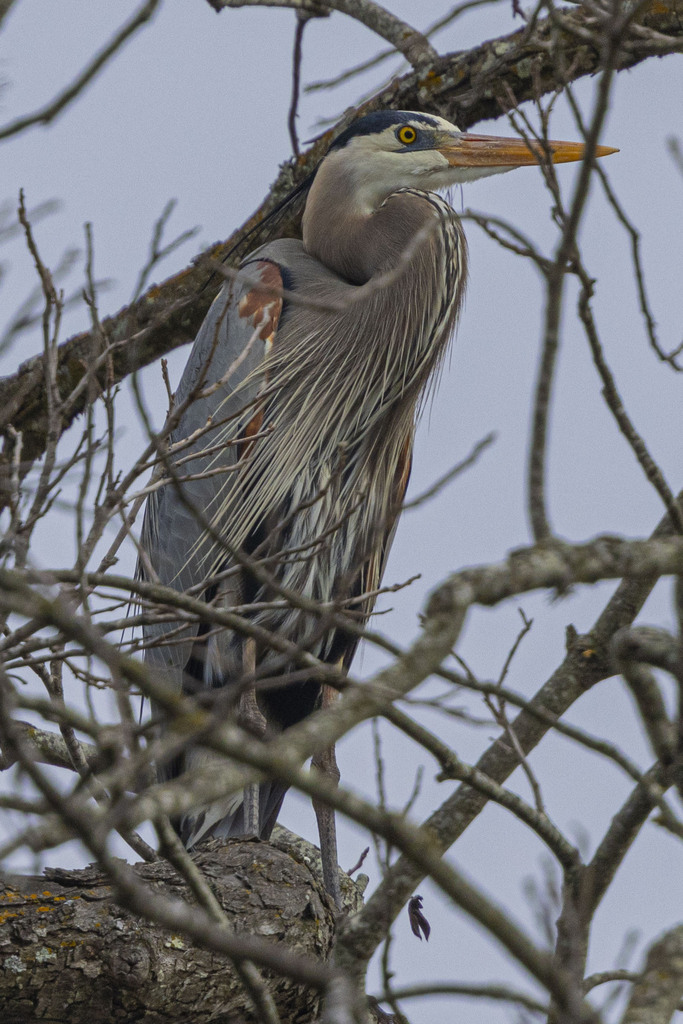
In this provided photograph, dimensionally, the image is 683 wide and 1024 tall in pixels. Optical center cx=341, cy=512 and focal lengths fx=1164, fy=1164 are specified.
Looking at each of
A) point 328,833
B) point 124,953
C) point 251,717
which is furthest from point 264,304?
point 124,953

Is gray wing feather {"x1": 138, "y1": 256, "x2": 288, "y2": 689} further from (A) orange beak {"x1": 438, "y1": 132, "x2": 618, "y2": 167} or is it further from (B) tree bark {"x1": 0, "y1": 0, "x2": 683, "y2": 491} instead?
(A) orange beak {"x1": 438, "y1": 132, "x2": 618, "y2": 167}

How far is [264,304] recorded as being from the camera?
14.7 ft

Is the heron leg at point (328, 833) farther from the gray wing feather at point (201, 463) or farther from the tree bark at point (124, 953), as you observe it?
the gray wing feather at point (201, 463)

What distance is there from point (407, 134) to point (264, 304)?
890mm

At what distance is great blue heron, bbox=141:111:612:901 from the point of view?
4324 mm

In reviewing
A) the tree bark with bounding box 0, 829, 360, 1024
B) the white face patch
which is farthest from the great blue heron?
the tree bark with bounding box 0, 829, 360, 1024

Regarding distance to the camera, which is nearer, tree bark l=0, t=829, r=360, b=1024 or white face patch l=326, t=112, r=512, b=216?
tree bark l=0, t=829, r=360, b=1024

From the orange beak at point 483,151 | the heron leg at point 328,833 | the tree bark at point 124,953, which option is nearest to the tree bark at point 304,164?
the orange beak at point 483,151

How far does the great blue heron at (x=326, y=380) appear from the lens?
4.32 meters

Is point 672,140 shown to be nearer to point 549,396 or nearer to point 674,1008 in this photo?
point 549,396

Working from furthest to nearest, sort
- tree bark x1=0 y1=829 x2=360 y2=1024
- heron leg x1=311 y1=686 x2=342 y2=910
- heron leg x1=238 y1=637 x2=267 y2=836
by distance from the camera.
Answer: heron leg x1=238 y1=637 x2=267 y2=836 → heron leg x1=311 y1=686 x2=342 y2=910 → tree bark x1=0 y1=829 x2=360 y2=1024

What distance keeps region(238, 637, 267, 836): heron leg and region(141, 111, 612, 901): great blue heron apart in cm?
4

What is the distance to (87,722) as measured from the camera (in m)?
1.24

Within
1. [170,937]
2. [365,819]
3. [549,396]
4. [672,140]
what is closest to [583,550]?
[549,396]
